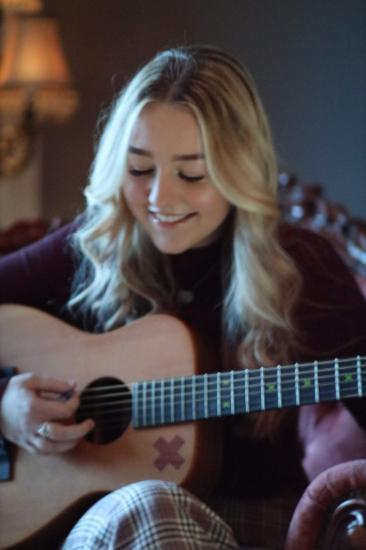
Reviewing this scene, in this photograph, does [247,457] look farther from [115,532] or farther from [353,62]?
[353,62]

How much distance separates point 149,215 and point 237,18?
113 centimetres

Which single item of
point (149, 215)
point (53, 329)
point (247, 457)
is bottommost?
point (247, 457)

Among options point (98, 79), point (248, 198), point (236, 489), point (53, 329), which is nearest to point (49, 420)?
point (53, 329)

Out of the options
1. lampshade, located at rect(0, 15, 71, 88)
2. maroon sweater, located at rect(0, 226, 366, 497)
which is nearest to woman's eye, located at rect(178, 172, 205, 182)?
maroon sweater, located at rect(0, 226, 366, 497)

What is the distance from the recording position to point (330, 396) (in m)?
1.21

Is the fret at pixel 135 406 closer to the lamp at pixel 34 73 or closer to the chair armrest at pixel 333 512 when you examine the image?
the chair armrest at pixel 333 512

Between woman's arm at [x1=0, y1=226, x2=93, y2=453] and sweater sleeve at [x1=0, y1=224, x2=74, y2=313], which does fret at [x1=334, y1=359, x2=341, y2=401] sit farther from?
sweater sleeve at [x1=0, y1=224, x2=74, y2=313]

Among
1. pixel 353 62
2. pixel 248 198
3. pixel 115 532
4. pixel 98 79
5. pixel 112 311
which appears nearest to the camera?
pixel 115 532

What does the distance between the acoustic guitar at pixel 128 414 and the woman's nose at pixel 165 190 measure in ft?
0.52

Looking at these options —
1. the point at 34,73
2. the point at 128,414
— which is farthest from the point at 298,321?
the point at 34,73

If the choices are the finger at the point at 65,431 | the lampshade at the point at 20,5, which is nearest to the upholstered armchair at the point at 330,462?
the finger at the point at 65,431

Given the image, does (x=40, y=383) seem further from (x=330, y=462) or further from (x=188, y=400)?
(x=330, y=462)

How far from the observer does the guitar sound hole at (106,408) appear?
4.70 ft

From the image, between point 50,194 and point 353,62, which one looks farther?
point 50,194
